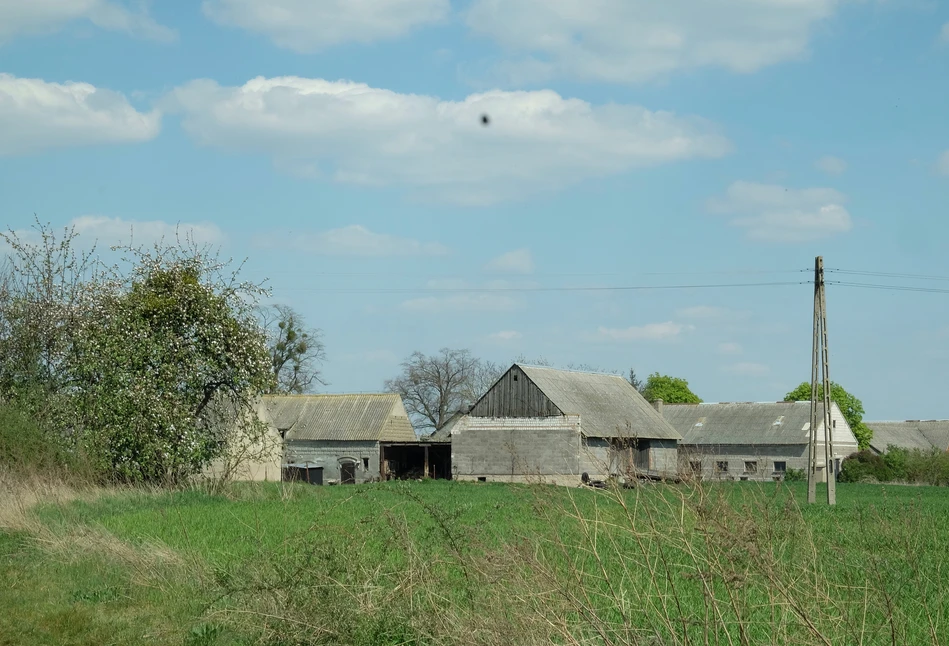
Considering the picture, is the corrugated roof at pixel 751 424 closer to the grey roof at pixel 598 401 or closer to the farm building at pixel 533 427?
the grey roof at pixel 598 401

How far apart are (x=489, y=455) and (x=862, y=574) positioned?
44.0 metres

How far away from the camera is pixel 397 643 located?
689 centimetres

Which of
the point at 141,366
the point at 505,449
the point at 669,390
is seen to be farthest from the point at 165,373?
the point at 669,390

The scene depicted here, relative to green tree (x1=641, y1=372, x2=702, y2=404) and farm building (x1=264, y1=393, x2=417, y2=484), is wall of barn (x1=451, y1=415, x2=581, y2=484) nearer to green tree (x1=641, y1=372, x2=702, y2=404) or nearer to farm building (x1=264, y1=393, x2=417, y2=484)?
farm building (x1=264, y1=393, x2=417, y2=484)

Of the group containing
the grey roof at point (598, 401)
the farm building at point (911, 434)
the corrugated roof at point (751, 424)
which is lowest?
the farm building at point (911, 434)

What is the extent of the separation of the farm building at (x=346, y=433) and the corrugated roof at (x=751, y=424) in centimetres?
2538

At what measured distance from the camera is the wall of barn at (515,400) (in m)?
51.8

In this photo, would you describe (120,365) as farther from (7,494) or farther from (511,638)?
(511,638)

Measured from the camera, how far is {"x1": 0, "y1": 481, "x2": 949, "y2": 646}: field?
5.25 metres

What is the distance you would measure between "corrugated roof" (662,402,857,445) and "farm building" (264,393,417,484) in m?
25.4

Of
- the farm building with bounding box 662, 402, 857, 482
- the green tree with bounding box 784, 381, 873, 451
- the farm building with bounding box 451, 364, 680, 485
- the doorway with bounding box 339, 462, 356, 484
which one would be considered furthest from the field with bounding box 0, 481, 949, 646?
the green tree with bounding box 784, 381, 873, 451

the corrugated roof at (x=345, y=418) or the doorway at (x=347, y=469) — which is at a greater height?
the corrugated roof at (x=345, y=418)

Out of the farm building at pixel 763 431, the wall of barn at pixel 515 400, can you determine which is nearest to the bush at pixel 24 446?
the wall of barn at pixel 515 400

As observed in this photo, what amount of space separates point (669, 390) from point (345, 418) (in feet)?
158
